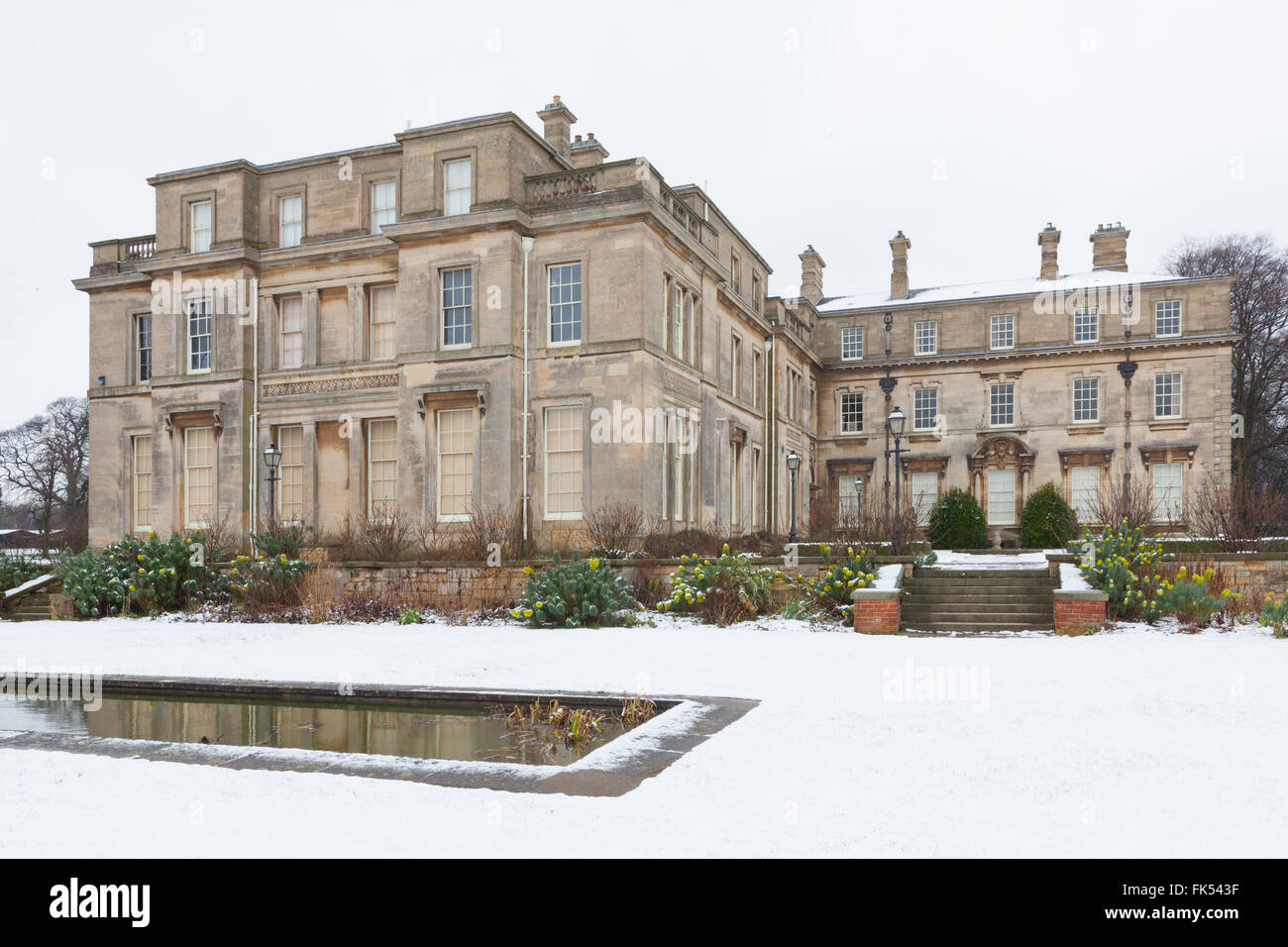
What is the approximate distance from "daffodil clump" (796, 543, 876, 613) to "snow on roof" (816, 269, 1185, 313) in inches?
1051

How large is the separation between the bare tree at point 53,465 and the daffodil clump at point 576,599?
143 feet

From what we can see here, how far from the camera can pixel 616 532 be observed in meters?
19.8

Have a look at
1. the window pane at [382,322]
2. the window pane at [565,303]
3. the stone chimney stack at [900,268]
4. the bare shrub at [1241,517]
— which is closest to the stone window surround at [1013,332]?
the stone chimney stack at [900,268]

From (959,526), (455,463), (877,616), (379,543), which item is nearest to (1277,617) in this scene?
(877,616)

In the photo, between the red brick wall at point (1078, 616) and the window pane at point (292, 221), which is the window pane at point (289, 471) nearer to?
the window pane at point (292, 221)

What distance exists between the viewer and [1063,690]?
8.83 m

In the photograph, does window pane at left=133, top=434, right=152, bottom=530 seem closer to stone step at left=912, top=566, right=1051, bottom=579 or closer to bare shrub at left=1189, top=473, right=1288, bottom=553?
stone step at left=912, top=566, right=1051, bottom=579

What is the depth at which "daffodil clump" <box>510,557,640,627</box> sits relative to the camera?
15.8m

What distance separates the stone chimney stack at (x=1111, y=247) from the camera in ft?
132

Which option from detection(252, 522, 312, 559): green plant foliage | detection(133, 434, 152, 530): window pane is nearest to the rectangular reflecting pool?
detection(252, 522, 312, 559): green plant foliage

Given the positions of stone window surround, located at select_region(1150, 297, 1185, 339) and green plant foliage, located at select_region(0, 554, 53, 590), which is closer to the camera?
green plant foliage, located at select_region(0, 554, 53, 590)

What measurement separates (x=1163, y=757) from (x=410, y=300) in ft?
71.0
